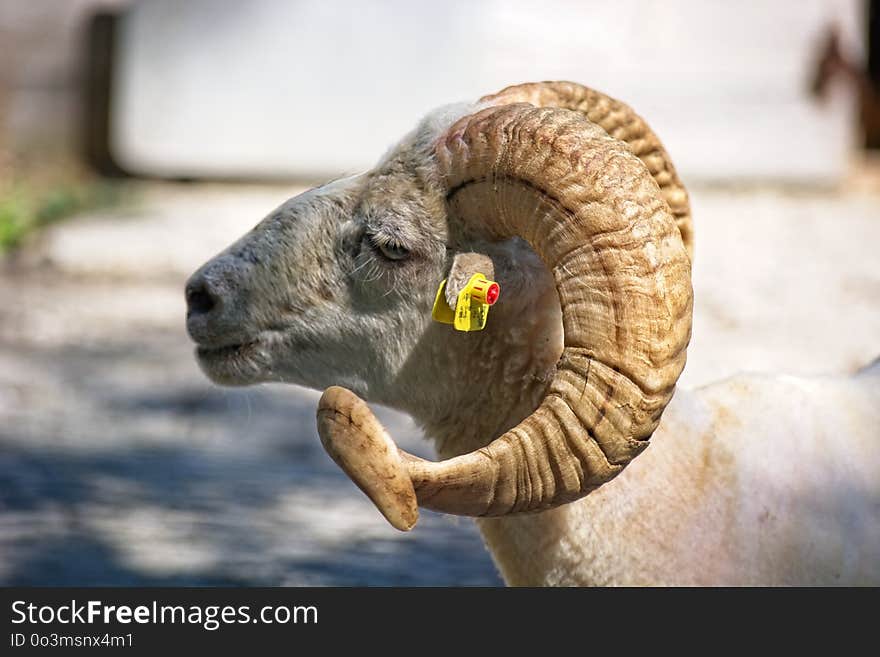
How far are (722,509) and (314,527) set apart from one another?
2.92 m

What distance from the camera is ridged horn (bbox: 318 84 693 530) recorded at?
2.53 m

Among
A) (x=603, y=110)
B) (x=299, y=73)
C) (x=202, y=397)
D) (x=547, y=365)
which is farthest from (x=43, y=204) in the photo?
(x=547, y=365)

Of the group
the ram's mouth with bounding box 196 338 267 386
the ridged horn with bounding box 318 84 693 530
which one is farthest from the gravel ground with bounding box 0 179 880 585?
the ridged horn with bounding box 318 84 693 530

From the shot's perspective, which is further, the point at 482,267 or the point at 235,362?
the point at 235,362

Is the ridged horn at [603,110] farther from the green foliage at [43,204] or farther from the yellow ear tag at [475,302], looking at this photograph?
Answer: the green foliage at [43,204]

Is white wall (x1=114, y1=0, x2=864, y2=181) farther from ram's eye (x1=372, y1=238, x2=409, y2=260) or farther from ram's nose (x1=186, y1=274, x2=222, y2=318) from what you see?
ram's eye (x1=372, y1=238, x2=409, y2=260)

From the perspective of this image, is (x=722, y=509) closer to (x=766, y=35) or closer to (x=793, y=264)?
(x=793, y=264)

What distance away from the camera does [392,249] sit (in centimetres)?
309

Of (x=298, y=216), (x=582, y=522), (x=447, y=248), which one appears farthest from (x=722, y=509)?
(x=298, y=216)

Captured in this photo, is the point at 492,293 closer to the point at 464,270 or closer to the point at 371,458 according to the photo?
the point at 464,270

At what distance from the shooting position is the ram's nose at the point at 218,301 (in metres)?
3.26

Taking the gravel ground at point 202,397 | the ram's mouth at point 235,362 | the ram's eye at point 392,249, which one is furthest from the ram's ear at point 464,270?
the gravel ground at point 202,397

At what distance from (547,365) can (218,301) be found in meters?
0.86

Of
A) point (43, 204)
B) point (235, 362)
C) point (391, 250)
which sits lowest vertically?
point (43, 204)
